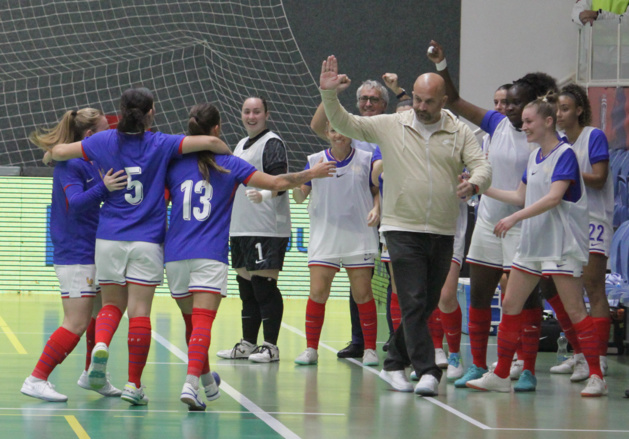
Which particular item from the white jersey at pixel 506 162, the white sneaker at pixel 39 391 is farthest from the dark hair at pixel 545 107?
the white sneaker at pixel 39 391

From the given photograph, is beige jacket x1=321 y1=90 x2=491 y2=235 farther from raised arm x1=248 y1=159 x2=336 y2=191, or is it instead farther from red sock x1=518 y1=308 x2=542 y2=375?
red sock x1=518 y1=308 x2=542 y2=375

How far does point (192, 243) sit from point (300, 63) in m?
9.21

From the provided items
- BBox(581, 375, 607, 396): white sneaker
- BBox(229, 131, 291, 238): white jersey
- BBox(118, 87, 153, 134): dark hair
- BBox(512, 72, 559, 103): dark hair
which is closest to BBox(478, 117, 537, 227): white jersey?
BBox(512, 72, 559, 103): dark hair

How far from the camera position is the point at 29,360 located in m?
7.48

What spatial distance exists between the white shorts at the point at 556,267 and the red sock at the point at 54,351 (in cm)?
265

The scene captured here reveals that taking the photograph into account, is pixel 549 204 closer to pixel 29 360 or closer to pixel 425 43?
pixel 29 360

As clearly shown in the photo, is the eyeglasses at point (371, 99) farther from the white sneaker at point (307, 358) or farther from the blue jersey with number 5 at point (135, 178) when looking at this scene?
the blue jersey with number 5 at point (135, 178)

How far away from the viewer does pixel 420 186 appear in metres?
6.04

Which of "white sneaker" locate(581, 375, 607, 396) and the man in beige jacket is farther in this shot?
"white sneaker" locate(581, 375, 607, 396)

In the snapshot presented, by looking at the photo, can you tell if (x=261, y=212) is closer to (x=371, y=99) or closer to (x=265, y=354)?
(x=265, y=354)

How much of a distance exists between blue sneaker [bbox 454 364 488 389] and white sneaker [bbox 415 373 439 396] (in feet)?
1.88

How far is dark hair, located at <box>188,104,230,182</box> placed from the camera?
552cm

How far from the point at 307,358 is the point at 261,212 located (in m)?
1.13

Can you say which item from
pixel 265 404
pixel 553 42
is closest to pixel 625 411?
pixel 265 404
